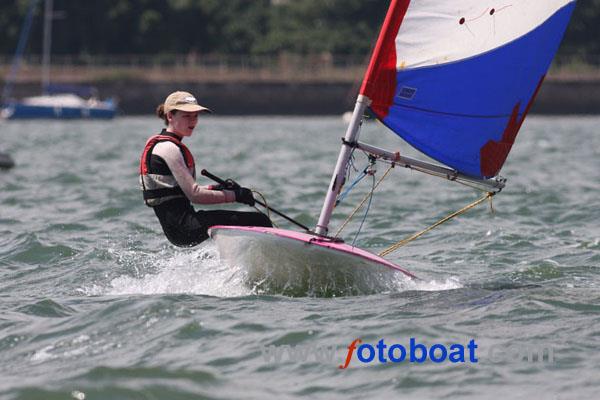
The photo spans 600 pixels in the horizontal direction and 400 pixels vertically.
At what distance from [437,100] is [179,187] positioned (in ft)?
6.54

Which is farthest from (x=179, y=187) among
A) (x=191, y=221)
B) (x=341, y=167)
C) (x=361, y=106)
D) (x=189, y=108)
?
(x=361, y=106)

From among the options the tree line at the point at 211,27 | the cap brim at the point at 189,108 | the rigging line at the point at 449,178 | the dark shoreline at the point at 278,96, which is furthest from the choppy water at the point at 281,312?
the tree line at the point at 211,27

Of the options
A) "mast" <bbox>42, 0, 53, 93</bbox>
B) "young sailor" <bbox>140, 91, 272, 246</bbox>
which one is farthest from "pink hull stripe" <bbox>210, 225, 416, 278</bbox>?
"mast" <bbox>42, 0, 53, 93</bbox>

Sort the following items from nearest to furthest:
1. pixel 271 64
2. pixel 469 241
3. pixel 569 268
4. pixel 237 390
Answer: pixel 237 390
pixel 569 268
pixel 469 241
pixel 271 64

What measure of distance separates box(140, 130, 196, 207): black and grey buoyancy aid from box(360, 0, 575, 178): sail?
54.8 inches

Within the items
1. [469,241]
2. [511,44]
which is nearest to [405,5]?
[511,44]

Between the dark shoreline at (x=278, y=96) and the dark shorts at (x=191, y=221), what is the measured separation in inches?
2232

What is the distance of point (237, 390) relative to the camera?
664cm

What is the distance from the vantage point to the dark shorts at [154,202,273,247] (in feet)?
30.6

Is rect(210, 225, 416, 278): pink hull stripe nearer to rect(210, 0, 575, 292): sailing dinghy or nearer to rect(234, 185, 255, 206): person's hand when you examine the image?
rect(210, 0, 575, 292): sailing dinghy

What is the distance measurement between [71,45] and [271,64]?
11.3 meters

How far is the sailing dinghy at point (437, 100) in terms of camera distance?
28.8ft

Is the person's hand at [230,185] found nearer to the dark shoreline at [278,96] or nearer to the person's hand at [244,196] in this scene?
the person's hand at [244,196]

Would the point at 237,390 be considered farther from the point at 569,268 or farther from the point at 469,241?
the point at 469,241
